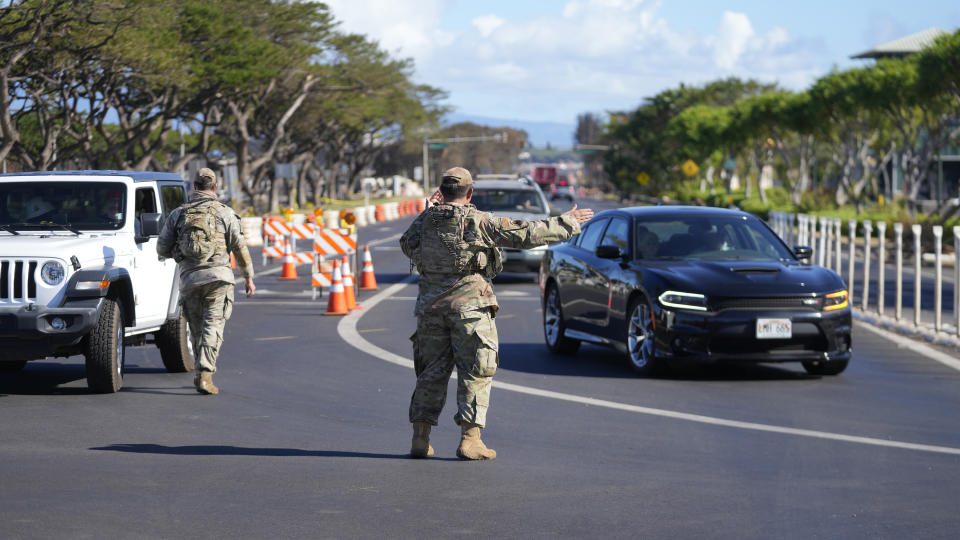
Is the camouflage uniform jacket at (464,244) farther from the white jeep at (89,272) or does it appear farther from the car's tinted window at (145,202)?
the car's tinted window at (145,202)

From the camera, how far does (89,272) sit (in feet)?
34.6

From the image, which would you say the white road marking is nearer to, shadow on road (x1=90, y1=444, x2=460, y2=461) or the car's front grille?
the car's front grille

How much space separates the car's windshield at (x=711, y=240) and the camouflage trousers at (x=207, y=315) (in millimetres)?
4208

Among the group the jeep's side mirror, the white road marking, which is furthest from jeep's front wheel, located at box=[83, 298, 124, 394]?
the white road marking

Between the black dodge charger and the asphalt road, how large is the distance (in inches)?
13.1

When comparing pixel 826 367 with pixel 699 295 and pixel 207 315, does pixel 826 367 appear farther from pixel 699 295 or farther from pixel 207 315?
pixel 207 315

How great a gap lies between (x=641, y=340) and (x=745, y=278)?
1.12 metres

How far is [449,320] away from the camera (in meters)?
7.77

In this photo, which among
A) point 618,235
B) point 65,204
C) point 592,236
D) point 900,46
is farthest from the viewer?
point 900,46

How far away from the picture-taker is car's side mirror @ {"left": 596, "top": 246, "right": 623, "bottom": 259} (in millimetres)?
12953

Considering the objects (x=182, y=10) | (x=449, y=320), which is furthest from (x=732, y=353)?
(x=182, y=10)

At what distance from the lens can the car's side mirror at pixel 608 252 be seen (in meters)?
13.0

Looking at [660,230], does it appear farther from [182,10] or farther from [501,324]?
[182,10]

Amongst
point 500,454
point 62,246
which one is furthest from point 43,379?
point 500,454
